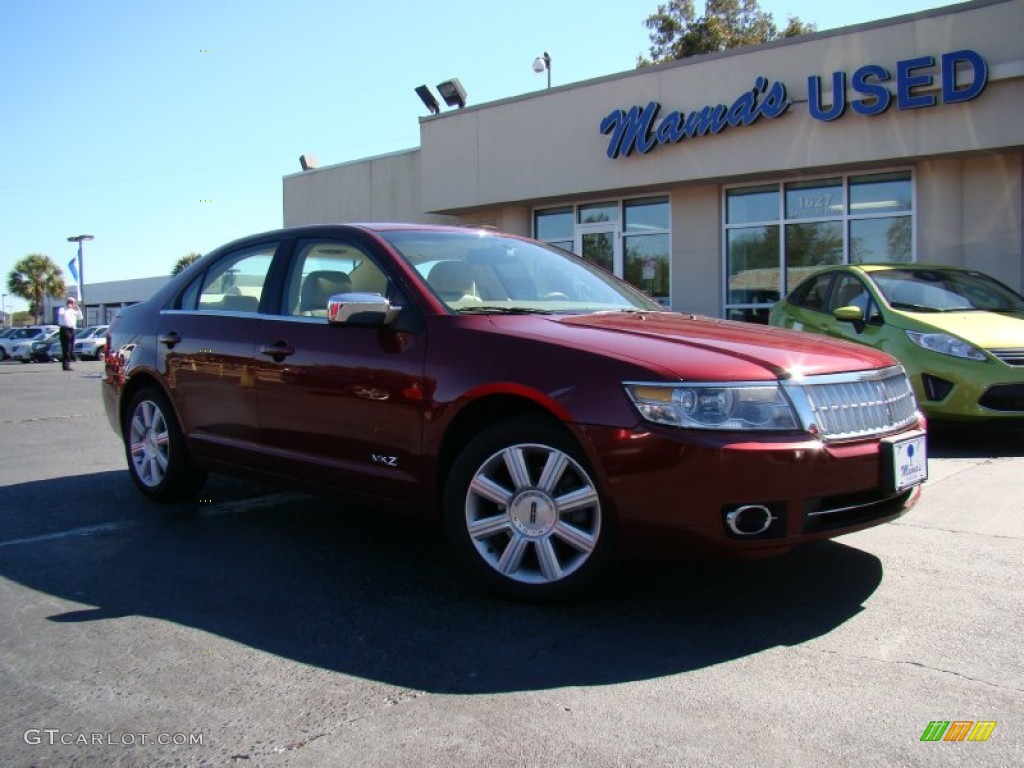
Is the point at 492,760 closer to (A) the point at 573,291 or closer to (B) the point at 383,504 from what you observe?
(B) the point at 383,504

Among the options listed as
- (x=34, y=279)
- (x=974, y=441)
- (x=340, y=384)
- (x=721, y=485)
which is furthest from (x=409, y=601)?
(x=34, y=279)

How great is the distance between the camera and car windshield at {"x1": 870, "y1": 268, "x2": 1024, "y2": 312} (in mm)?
7914

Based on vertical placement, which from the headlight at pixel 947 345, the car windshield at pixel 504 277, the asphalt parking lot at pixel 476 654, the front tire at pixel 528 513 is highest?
the car windshield at pixel 504 277

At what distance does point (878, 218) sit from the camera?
515 inches

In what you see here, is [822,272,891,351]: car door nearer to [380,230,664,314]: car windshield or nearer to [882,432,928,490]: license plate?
[380,230,664,314]: car windshield

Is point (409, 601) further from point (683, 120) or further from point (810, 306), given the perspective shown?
point (683, 120)

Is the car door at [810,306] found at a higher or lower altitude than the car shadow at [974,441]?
higher

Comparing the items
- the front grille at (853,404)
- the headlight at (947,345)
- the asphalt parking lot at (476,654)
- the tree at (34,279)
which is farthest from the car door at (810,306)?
the tree at (34,279)

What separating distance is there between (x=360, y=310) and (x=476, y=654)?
5.17 ft

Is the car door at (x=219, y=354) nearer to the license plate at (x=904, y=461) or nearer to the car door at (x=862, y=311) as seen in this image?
the license plate at (x=904, y=461)

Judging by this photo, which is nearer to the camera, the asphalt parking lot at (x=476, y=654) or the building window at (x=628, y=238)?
the asphalt parking lot at (x=476, y=654)

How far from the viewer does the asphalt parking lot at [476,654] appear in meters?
2.46

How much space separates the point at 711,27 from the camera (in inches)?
1270

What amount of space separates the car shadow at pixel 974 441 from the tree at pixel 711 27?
27.0 metres
